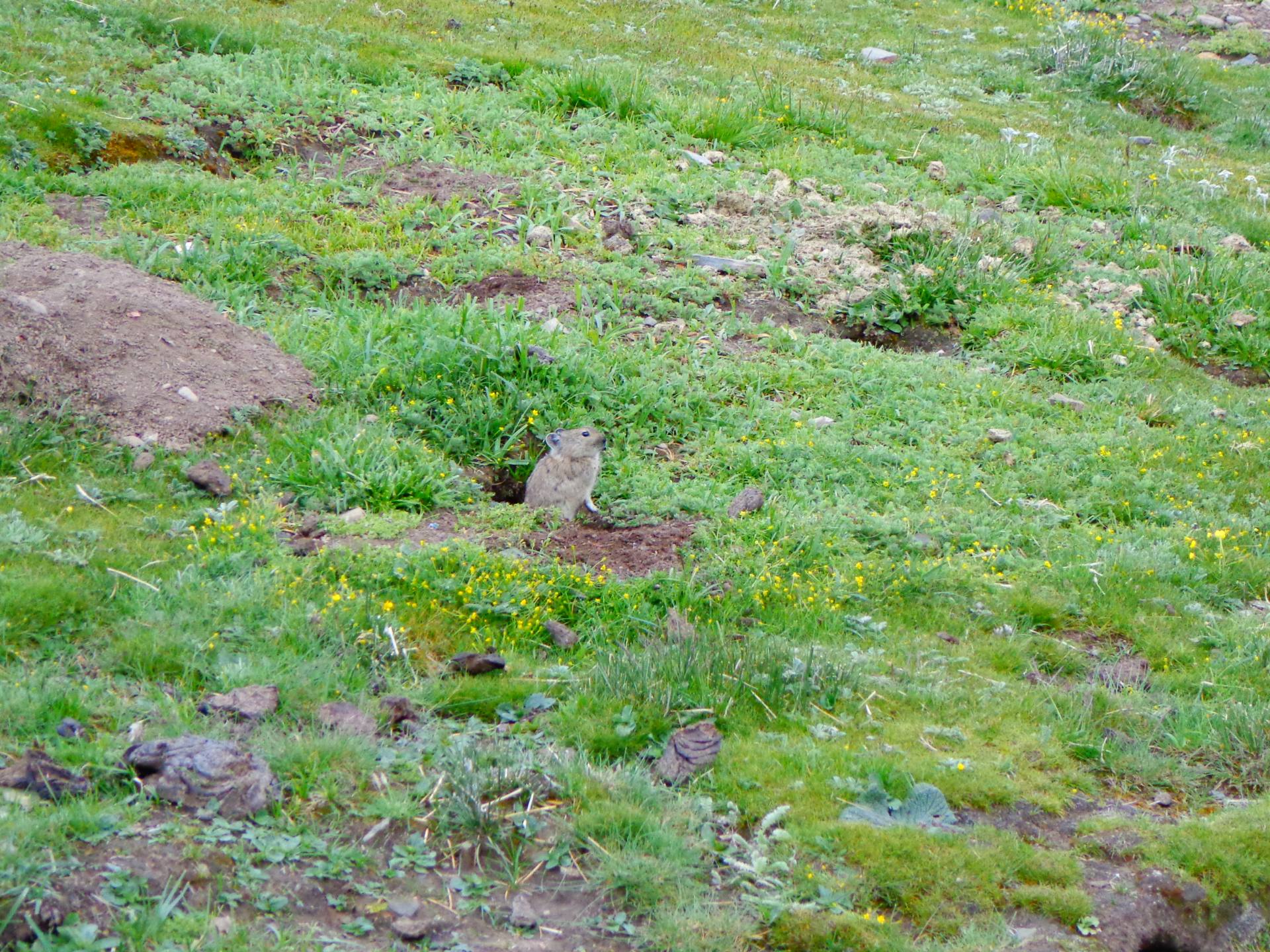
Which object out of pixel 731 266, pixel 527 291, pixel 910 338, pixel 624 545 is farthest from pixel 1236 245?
pixel 624 545

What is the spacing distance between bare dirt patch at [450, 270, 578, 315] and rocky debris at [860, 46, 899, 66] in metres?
9.26

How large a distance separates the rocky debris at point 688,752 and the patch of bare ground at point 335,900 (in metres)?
0.72

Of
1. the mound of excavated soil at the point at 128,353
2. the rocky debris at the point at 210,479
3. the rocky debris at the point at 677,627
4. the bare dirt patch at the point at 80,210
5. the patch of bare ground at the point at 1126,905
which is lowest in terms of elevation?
the patch of bare ground at the point at 1126,905

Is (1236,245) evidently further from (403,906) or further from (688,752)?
(403,906)

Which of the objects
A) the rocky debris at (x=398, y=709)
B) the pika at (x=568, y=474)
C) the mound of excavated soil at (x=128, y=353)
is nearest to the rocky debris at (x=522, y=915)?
the rocky debris at (x=398, y=709)

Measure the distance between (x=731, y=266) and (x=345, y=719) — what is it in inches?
226

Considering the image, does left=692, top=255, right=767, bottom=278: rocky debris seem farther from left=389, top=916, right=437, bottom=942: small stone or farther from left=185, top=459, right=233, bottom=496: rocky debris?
left=389, top=916, right=437, bottom=942: small stone

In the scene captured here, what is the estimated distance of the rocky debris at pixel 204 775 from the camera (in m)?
4.24

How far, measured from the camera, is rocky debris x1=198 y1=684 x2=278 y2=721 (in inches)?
188

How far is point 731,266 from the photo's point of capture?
31.4ft

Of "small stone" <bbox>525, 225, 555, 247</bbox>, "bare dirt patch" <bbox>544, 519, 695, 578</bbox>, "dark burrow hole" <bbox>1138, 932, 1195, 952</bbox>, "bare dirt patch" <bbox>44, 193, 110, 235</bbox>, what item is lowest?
"dark burrow hole" <bbox>1138, 932, 1195, 952</bbox>

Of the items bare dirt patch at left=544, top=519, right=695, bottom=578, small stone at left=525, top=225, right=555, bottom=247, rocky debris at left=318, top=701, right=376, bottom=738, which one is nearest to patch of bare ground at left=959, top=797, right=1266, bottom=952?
bare dirt patch at left=544, top=519, right=695, bottom=578

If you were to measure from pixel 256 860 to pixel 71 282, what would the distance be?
14.4 ft

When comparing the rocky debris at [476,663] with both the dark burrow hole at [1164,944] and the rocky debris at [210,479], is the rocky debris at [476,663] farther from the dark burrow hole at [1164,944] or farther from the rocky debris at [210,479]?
the dark burrow hole at [1164,944]
